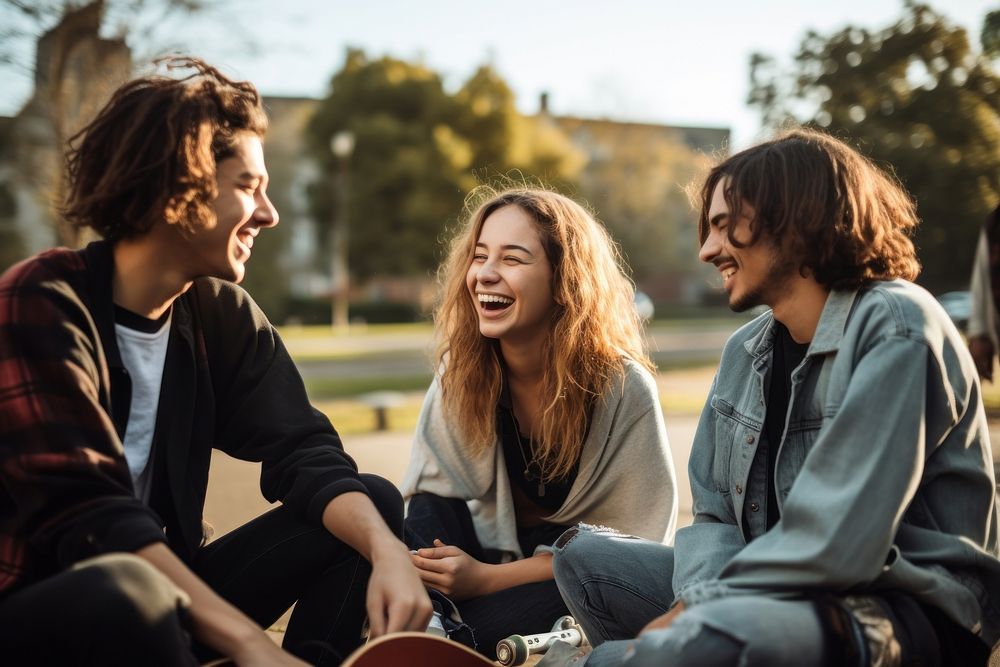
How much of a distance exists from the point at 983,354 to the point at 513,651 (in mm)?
4306

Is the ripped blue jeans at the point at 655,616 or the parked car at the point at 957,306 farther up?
the ripped blue jeans at the point at 655,616

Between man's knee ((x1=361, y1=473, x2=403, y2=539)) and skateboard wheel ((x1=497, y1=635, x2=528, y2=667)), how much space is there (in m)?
0.51

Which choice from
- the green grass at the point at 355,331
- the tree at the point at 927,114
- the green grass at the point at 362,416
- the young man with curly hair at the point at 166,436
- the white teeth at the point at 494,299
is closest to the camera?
the young man with curly hair at the point at 166,436

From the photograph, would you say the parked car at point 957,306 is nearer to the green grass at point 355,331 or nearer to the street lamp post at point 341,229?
the green grass at point 355,331

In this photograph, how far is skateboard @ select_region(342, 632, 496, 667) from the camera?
2.16 metres

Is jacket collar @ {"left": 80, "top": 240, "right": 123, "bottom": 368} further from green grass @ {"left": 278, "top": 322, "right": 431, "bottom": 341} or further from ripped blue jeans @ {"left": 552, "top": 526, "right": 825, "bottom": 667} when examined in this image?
green grass @ {"left": 278, "top": 322, "right": 431, "bottom": 341}

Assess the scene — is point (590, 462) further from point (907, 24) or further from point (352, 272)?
point (352, 272)

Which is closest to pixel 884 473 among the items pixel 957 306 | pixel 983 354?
pixel 983 354

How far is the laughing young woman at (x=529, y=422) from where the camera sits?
10.9 ft

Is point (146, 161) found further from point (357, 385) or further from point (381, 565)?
point (357, 385)

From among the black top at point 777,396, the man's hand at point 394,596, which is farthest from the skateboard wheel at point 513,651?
the black top at point 777,396

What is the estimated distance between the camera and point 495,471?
138 inches

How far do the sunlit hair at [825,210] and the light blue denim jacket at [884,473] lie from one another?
84 millimetres

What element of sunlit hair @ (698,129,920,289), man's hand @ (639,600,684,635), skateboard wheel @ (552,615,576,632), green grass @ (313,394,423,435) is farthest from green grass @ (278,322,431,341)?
man's hand @ (639,600,684,635)
